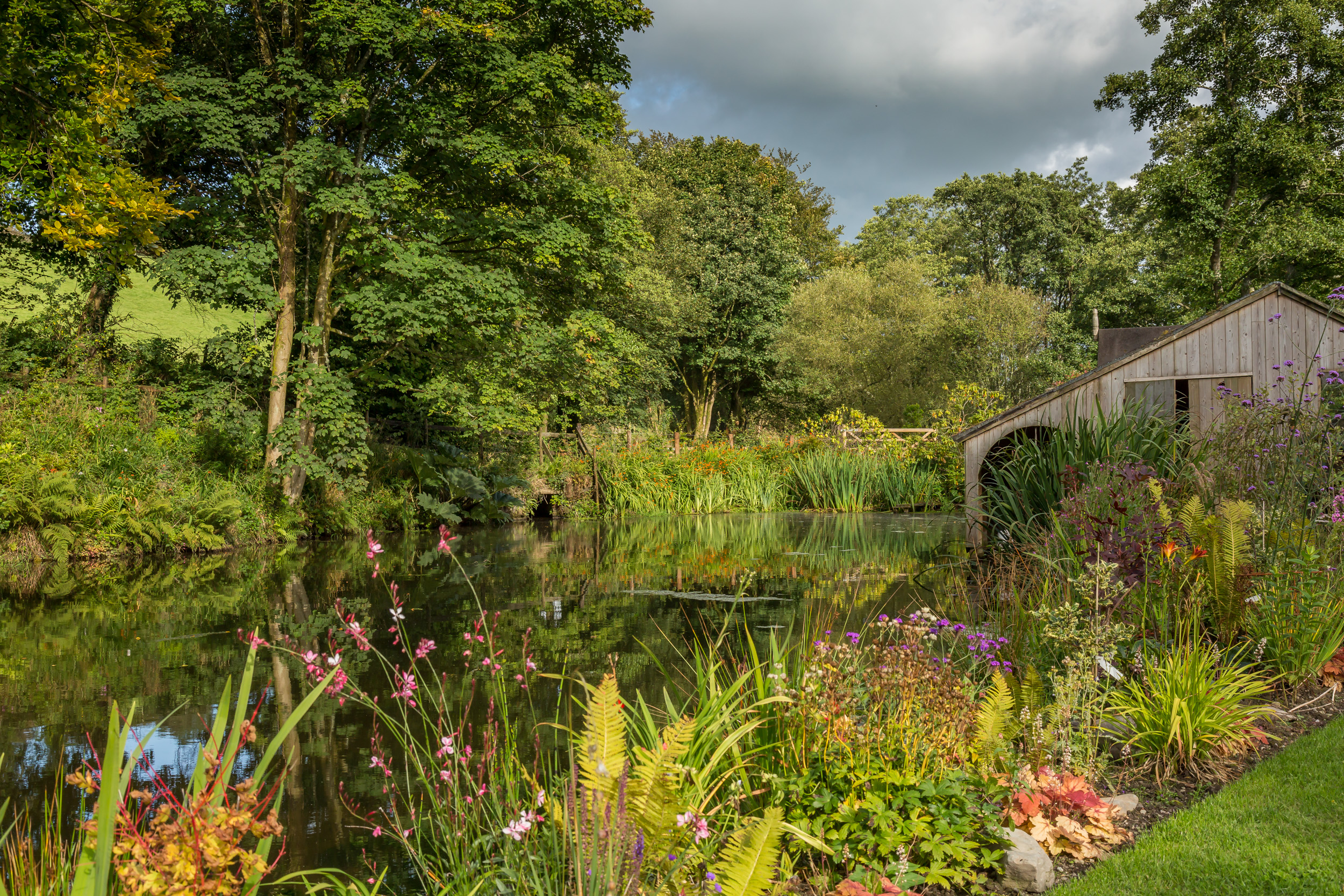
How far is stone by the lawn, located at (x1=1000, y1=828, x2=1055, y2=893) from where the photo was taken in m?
2.83

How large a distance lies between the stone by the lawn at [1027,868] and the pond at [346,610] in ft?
4.15

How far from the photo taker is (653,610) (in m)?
8.11

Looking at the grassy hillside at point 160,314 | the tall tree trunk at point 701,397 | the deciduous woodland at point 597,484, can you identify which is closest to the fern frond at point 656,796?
the deciduous woodland at point 597,484

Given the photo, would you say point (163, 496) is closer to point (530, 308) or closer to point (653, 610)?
point (530, 308)

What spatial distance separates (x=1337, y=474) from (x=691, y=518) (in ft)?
45.7

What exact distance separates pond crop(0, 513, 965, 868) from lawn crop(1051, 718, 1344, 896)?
5.19 ft

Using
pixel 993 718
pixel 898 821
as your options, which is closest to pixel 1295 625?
pixel 993 718

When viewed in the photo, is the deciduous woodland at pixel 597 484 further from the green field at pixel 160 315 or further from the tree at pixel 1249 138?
the green field at pixel 160 315

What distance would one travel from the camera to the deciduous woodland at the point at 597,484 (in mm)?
2834

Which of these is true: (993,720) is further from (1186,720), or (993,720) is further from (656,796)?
(656,796)

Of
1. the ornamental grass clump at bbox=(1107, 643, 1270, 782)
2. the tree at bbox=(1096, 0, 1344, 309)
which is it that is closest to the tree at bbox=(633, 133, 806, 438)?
the tree at bbox=(1096, 0, 1344, 309)

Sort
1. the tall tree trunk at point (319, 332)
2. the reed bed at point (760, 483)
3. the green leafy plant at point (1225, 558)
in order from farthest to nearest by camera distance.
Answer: the reed bed at point (760, 483), the tall tree trunk at point (319, 332), the green leafy plant at point (1225, 558)

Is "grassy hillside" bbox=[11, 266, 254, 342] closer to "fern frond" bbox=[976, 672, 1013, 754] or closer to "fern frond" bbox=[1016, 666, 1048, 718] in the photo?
"fern frond" bbox=[1016, 666, 1048, 718]

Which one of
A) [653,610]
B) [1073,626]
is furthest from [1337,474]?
[653,610]
